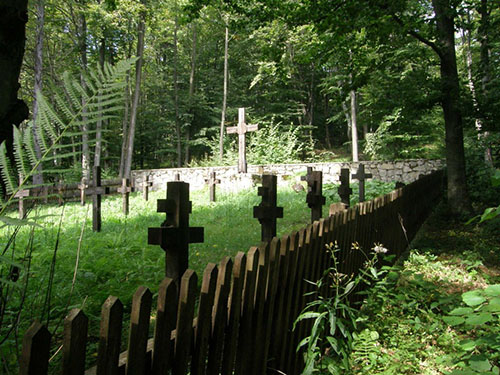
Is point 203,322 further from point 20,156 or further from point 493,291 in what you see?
point 493,291

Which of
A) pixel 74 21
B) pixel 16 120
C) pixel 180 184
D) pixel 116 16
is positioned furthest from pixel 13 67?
pixel 74 21

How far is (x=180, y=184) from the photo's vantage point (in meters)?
2.58

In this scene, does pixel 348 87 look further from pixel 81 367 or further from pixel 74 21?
pixel 74 21

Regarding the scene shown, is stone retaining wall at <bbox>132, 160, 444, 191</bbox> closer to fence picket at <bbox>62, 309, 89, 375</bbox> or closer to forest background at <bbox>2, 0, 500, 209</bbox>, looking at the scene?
forest background at <bbox>2, 0, 500, 209</bbox>

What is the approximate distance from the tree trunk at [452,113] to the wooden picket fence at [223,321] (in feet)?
18.1

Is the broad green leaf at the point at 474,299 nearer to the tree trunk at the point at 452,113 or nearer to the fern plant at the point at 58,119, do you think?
the fern plant at the point at 58,119

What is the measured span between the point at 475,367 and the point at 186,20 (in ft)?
25.4

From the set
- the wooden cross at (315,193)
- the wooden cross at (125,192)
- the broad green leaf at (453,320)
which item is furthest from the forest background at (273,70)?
the wooden cross at (315,193)

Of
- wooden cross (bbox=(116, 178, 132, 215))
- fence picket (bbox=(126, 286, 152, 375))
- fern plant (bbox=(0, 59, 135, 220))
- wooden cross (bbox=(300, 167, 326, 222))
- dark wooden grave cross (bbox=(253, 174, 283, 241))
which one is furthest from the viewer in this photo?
wooden cross (bbox=(116, 178, 132, 215))

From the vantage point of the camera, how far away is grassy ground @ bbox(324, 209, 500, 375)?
171cm

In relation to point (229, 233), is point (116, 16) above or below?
above

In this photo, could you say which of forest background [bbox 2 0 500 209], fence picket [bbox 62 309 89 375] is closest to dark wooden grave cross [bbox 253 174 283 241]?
forest background [bbox 2 0 500 209]

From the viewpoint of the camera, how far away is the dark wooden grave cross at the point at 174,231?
8.46 feet

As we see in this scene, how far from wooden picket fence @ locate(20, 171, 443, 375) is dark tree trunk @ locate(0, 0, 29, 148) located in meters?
1.21
